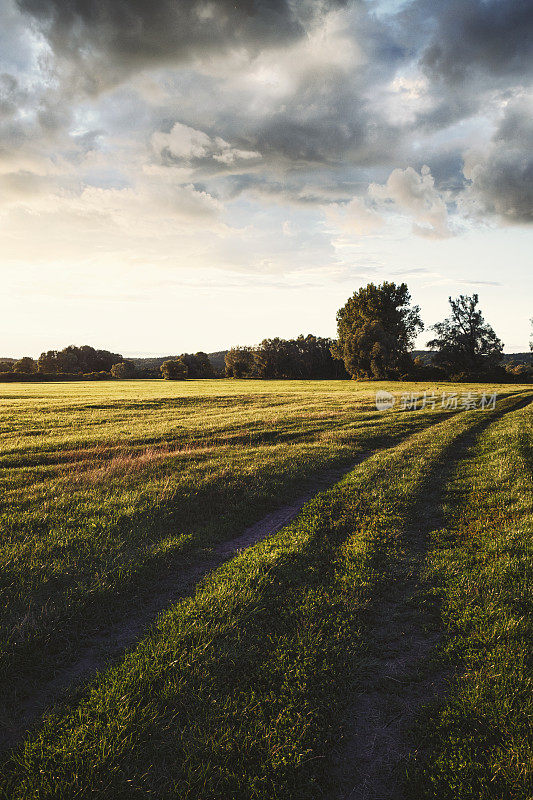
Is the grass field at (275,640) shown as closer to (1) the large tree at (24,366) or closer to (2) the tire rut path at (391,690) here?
(2) the tire rut path at (391,690)

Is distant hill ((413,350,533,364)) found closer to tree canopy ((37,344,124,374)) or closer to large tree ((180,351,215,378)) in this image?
large tree ((180,351,215,378))

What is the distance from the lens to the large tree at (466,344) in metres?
82.1

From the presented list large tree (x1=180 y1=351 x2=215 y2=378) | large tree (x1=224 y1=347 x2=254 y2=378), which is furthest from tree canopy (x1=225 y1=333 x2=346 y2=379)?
large tree (x1=180 y1=351 x2=215 y2=378)

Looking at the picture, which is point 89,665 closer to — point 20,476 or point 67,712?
point 67,712

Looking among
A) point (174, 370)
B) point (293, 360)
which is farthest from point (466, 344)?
point (174, 370)

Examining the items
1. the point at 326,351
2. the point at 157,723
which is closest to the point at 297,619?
the point at 157,723

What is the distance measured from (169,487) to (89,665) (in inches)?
243

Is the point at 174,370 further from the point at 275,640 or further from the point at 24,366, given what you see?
the point at 275,640

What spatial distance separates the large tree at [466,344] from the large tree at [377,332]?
20.1 feet

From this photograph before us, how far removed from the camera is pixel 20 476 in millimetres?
12492

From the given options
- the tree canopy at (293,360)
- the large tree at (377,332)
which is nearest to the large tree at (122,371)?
the tree canopy at (293,360)

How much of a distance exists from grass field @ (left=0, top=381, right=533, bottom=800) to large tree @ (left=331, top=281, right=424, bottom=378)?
2779 inches

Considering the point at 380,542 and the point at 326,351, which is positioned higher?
the point at 326,351

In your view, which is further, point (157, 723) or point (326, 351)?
point (326, 351)
